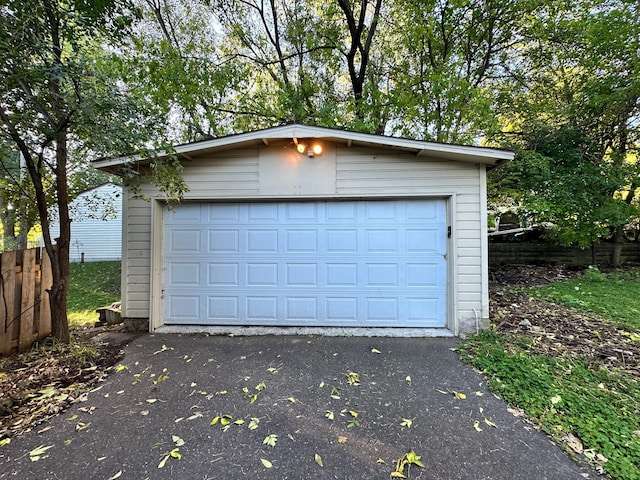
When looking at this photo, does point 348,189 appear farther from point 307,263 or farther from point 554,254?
point 554,254

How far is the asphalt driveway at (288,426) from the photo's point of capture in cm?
188

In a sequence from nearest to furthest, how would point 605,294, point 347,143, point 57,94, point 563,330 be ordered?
point 57,94, point 563,330, point 347,143, point 605,294

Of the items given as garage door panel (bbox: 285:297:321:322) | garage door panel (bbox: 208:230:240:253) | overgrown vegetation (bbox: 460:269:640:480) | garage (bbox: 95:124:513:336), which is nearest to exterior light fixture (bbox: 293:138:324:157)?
garage (bbox: 95:124:513:336)

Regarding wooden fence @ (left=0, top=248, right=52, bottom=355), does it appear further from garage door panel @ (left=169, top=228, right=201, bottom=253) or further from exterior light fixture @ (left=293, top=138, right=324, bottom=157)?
exterior light fixture @ (left=293, top=138, right=324, bottom=157)

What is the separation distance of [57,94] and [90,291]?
717cm

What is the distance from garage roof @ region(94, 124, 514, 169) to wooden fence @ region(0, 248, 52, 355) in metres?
1.53

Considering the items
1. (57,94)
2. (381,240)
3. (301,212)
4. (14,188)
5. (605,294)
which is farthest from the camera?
(605,294)

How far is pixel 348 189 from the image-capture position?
4.41 m

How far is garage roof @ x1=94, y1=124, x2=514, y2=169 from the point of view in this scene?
399 centimetres

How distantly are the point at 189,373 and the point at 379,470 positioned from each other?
2.26 meters

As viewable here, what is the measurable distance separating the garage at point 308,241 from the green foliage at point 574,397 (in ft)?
3.29

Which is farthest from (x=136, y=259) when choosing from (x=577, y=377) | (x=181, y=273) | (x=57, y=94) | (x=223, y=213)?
(x=577, y=377)

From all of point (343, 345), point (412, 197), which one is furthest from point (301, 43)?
point (343, 345)

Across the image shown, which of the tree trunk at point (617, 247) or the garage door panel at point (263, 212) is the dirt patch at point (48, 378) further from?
the tree trunk at point (617, 247)
